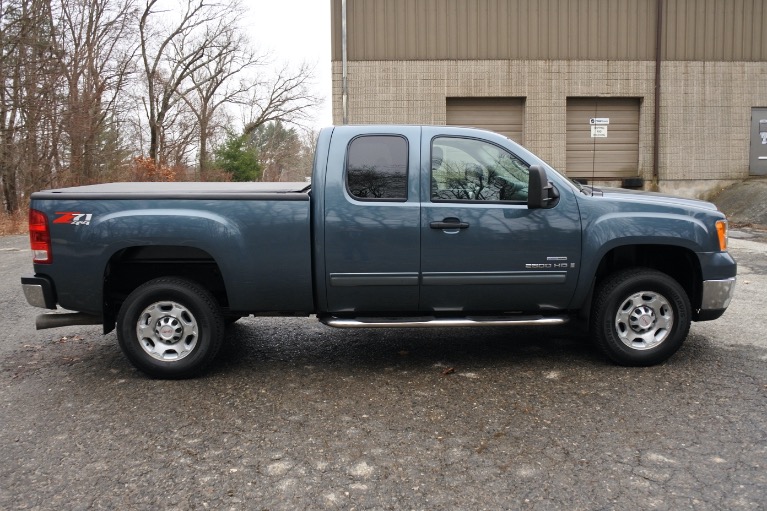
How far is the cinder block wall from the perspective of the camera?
1784 cm

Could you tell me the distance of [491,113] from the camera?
60.4 feet

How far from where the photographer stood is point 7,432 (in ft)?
13.2

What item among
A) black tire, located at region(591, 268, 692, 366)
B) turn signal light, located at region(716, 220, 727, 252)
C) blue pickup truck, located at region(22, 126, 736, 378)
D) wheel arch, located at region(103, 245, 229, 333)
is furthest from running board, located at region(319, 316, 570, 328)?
turn signal light, located at region(716, 220, 727, 252)

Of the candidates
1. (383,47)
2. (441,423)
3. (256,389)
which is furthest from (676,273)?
(383,47)

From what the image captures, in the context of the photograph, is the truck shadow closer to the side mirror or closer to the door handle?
the door handle

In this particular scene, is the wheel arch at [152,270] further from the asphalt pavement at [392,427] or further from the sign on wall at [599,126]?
the sign on wall at [599,126]

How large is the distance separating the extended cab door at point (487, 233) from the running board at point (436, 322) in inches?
4.5

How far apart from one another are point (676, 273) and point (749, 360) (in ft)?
2.89

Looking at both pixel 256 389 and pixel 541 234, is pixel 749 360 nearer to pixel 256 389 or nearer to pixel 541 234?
pixel 541 234

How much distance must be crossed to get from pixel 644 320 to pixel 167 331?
146 inches

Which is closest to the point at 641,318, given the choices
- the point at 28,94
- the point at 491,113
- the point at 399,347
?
the point at 399,347

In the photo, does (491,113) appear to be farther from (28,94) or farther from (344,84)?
(28,94)

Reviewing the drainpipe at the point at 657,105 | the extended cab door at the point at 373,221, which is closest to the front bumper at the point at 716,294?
the extended cab door at the point at 373,221

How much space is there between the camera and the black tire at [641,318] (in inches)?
198
